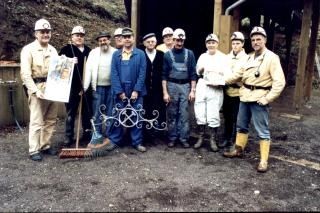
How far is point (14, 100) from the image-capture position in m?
7.54

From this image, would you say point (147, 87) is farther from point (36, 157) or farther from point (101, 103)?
point (36, 157)

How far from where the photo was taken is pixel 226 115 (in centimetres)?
625

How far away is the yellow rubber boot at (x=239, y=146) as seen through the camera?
5.84 metres

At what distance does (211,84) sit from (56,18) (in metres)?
8.90

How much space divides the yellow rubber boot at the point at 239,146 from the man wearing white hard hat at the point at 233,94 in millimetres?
387

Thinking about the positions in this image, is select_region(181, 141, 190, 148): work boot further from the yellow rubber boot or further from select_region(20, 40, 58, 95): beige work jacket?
select_region(20, 40, 58, 95): beige work jacket

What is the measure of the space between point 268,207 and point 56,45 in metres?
8.88

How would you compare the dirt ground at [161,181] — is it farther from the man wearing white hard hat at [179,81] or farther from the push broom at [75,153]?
the man wearing white hard hat at [179,81]

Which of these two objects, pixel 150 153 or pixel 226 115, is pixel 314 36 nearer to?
pixel 226 115

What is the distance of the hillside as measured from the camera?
34.8 feet

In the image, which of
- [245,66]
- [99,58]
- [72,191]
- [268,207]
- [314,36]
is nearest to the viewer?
[268,207]

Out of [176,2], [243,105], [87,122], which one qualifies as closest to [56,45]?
[176,2]

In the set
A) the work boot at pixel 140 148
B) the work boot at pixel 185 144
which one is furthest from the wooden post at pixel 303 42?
the work boot at pixel 140 148

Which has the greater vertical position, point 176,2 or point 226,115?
point 176,2
